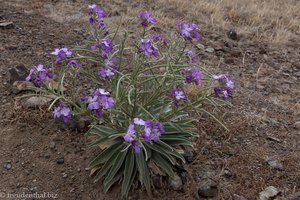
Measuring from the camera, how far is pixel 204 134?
10.8 feet

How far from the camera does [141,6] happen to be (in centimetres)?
589

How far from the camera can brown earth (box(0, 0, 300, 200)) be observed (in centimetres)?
278

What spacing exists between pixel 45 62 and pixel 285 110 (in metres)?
2.51

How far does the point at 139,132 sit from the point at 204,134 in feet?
4.46

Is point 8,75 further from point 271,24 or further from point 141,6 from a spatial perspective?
point 271,24

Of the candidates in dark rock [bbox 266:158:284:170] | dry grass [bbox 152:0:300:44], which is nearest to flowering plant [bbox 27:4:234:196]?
dark rock [bbox 266:158:284:170]

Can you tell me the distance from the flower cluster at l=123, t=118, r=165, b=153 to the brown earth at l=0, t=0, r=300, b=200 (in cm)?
71

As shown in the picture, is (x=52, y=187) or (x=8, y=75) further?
(x=8, y=75)

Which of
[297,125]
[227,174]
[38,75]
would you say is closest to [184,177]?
[227,174]

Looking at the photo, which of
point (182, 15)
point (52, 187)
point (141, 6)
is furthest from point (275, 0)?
point (52, 187)

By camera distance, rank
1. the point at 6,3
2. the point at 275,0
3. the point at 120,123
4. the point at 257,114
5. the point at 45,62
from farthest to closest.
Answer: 1. the point at 275,0
2. the point at 6,3
3. the point at 45,62
4. the point at 257,114
5. the point at 120,123

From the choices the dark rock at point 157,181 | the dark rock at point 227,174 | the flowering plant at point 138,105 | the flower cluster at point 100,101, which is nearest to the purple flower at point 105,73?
the flowering plant at point 138,105

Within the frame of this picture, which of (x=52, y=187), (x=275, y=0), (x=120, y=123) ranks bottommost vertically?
(x=275, y=0)

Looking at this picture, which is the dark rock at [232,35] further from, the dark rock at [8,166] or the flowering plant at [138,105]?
the dark rock at [8,166]
